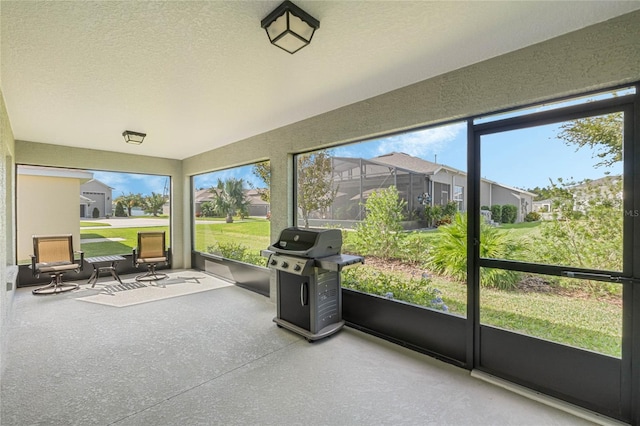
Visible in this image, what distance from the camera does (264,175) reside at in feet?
16.9

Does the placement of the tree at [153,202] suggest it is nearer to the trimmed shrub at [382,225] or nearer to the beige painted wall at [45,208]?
the beige painted wall at [45,208]

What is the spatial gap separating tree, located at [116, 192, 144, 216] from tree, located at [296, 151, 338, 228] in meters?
5.02

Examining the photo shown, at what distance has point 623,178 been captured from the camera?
199 centimetres

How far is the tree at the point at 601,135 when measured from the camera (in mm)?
2035

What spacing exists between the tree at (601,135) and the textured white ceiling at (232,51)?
672 millimetres

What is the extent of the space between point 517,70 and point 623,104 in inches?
28.6

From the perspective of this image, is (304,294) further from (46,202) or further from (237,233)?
(46,202)

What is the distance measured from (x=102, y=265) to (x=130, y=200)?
5.61 feet

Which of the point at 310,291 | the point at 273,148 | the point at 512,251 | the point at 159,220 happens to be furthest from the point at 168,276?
the point at 512,251

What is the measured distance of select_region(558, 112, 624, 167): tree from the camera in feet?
6.68

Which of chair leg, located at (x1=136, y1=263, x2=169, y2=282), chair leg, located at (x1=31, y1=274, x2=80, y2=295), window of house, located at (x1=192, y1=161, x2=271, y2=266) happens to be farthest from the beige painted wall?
window of house, located at (x1=192, y1=161, x2=271, y2=266)

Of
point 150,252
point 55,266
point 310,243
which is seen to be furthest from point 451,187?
point 55,266

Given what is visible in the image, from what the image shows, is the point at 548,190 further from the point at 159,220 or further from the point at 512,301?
the point at 159,220

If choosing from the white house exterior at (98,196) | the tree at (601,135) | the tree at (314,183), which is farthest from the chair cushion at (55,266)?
the tree at (601,135)
